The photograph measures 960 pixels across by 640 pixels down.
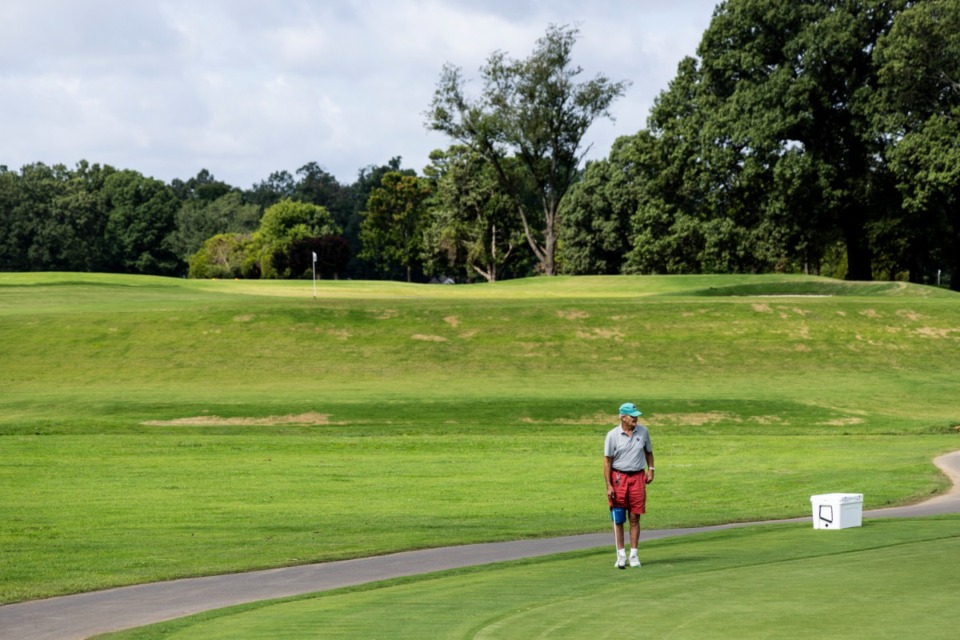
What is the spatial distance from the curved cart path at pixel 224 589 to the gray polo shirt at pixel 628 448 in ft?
8.02

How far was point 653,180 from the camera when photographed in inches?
3177

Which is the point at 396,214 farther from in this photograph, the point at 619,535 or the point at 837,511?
the point at 619,535

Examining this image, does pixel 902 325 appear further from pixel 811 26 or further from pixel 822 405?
pixel 811 26

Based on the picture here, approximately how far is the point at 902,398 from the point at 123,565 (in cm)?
3074

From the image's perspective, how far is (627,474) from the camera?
50.3ft

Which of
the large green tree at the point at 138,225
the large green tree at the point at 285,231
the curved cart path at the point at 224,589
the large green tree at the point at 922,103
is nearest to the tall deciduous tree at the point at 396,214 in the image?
the large green tree at the point at 285,231

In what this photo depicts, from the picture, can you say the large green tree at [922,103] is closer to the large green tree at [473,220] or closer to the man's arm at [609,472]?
the large green tree at [473,220]

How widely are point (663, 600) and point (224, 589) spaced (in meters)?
5.78

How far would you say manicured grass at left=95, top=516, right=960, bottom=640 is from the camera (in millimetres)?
10578

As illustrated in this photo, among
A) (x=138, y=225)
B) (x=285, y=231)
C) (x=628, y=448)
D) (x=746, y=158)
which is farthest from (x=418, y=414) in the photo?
(x=138, y=225)

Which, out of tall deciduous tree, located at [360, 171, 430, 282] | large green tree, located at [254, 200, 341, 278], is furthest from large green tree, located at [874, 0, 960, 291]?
tall deciduous tree, located at [360, 171, 430, 282]

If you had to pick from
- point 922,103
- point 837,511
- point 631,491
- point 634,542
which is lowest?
point 837,511

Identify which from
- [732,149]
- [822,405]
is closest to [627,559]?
[822,405]

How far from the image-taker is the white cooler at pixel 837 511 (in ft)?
60.5
